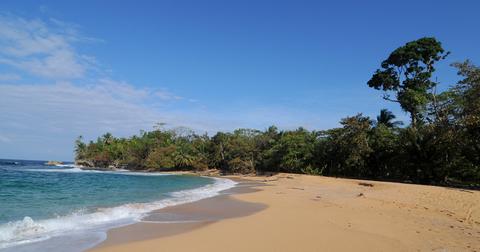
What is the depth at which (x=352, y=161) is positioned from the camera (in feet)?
102

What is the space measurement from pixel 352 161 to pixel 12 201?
84.3 ft

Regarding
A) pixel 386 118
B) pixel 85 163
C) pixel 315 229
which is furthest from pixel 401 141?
pixel 85 163

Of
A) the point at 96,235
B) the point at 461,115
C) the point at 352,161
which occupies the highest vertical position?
the point at 461,115

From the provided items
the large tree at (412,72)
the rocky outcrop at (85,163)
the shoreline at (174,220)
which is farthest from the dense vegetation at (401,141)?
the rocky outcrop at (85,163)

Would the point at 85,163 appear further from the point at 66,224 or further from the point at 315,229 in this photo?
the point at 315,229

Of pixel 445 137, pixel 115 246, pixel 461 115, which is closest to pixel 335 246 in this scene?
pixel 115 246

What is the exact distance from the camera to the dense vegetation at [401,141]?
2223cm

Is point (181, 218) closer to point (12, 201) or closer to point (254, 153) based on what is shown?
point (12, 201)

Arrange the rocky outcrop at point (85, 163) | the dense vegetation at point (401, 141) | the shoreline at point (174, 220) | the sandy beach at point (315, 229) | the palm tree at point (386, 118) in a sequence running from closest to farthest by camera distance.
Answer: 1. the sandy beach at point (315, 229)
2. the shoreline at point (174, 220)
3. the dense vegetation at point (401, 141)
4. the palm tree at point (386, 118)
5. the rocky outcrop at point (85, 163)

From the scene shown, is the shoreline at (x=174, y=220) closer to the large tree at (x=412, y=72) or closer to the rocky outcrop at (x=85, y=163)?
the large tree at (x=412, y=72)

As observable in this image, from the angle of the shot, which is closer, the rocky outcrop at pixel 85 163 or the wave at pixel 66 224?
the wave at pixel 66 224

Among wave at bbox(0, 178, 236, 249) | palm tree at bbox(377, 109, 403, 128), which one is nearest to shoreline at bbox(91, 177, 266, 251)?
wave at bbox(0, 178, 236, 249)

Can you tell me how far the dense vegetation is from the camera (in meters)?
22.2

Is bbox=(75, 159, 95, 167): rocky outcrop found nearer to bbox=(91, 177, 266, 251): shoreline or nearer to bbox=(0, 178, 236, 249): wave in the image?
bbox=(91, 177, 266, 251): shoreline
